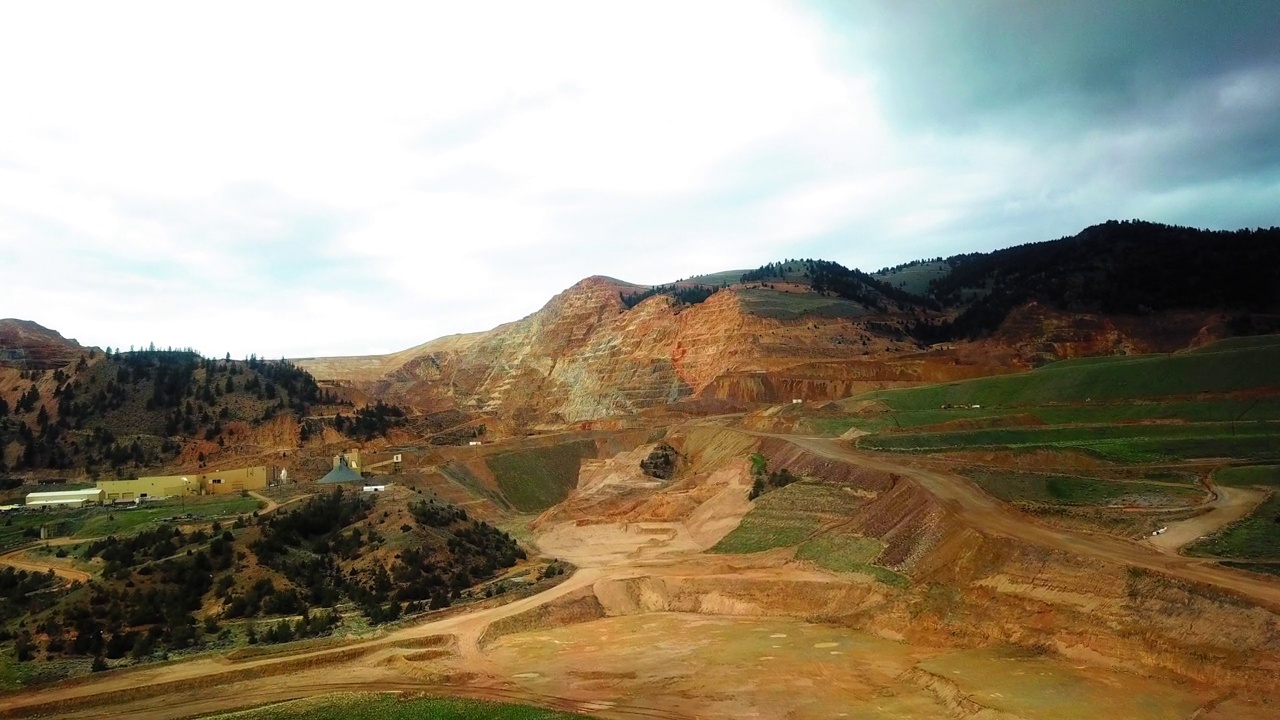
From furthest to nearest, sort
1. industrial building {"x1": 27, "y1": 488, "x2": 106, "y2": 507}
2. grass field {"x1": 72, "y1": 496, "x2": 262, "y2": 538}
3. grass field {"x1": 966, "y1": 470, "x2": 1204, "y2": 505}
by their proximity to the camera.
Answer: industrial building {"x1": 27, "y1": 488, "x2": 106, "y2": 507}
grass field {"x1": 72, "y1": 496, "x2": 262, "y2": 538}
grass field {"x1": 966, "y1": 470, "x2": 1204, "y2": 505}

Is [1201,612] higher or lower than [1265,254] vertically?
lower

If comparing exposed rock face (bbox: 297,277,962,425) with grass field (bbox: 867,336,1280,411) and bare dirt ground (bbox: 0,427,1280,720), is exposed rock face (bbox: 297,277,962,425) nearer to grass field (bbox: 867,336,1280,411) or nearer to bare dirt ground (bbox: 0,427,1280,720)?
grass field (bbox: 867,336,1280,411)

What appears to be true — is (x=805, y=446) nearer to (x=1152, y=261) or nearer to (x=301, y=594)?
(x=301, y=594)

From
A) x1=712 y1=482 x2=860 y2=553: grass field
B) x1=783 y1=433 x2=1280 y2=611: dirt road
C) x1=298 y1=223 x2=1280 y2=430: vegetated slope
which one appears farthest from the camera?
x1=298 y1=223 x2=1280 y2=430: vegetated slope

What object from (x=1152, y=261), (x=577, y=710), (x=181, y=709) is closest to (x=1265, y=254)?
(x=1152, y=261)

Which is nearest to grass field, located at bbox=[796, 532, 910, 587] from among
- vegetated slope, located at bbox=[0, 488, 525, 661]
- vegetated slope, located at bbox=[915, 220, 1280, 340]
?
vegetated slope, located at bbox=[0, 488, 525, 661]

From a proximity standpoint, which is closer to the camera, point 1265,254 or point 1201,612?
point 1201,612
